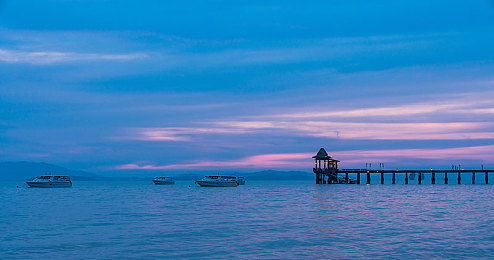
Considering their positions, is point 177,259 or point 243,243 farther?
point 243,243

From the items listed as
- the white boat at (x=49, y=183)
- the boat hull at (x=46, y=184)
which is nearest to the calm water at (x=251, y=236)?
the boat hull at (x=46, y=184)

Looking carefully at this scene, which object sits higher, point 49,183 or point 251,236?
point 251,236

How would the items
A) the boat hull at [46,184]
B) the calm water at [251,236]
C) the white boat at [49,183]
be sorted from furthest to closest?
the white boat at [49,183]
the boat hull at [46,184]
the calm water at [251,236]

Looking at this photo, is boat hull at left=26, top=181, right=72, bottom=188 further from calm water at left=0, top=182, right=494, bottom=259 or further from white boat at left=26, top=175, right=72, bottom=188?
calm water at left=0, top=182, right=494, bottom=259

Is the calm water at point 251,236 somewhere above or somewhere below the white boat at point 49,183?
above

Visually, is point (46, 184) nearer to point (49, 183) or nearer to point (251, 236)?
point (49, 183)

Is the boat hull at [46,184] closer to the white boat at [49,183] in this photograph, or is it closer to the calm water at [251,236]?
the white boat at [49,183]

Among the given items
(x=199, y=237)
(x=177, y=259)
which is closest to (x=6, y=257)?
(x=177, y=259)

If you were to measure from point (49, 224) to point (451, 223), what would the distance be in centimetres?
3460

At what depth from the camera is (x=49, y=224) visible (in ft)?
147

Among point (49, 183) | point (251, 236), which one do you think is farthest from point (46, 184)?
point (251, 236)

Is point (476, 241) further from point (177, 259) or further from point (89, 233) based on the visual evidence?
point (89, 233)

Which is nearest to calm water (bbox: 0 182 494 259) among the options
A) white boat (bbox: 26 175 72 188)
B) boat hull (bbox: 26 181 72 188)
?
boat hull (bbox: 26 181 72 188)

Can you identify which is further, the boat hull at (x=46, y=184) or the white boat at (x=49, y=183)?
the white boat at (x=49, y=183)
